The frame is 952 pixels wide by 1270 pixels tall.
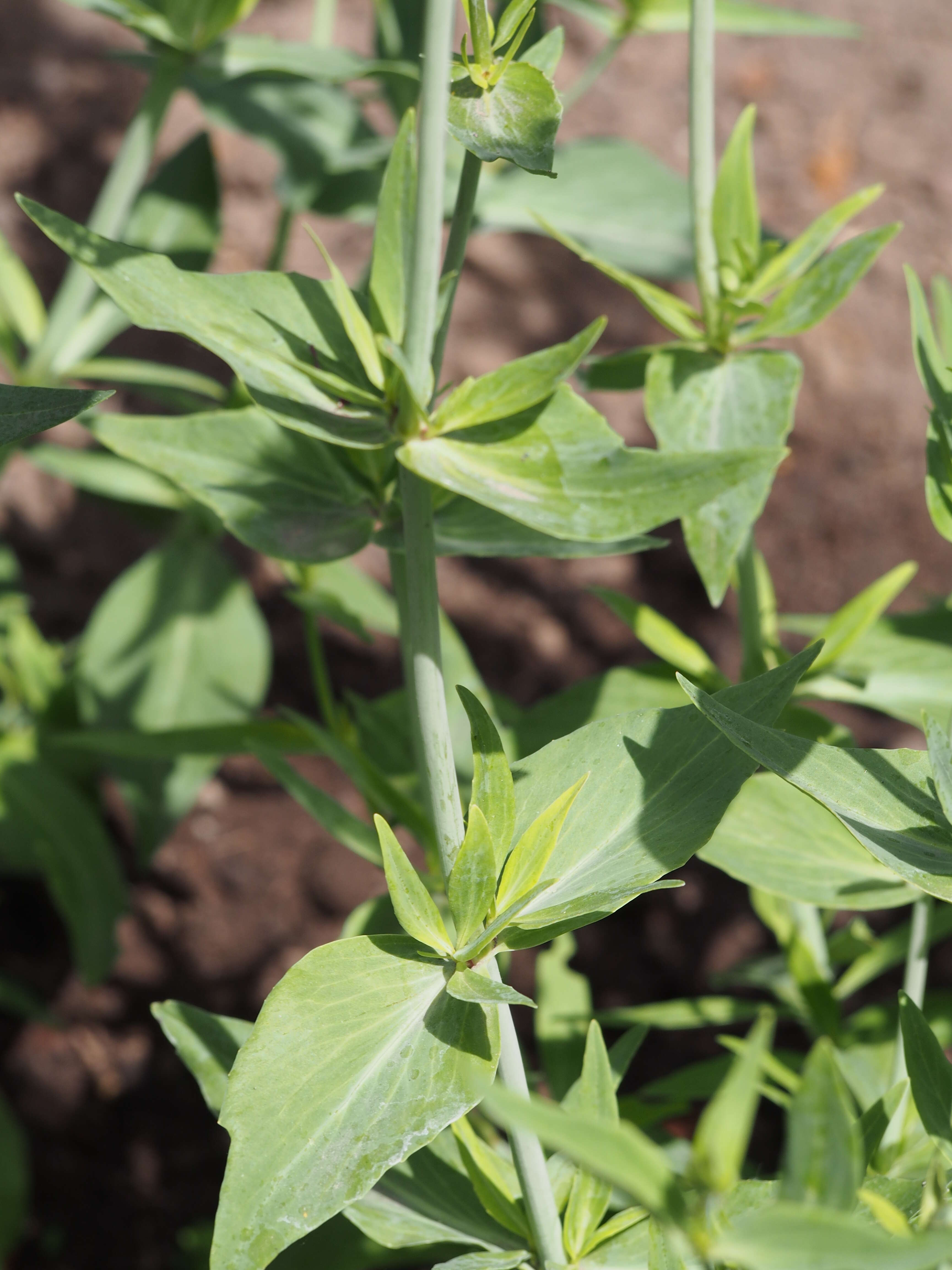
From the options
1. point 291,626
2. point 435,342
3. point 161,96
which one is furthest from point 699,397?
point 291,626

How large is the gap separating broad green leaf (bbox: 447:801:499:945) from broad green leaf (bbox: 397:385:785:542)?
103 mm

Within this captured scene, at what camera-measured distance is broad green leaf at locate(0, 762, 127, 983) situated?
3.37 ft

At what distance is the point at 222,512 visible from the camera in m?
0.49

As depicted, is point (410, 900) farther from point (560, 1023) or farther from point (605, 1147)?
point (560, 1023)

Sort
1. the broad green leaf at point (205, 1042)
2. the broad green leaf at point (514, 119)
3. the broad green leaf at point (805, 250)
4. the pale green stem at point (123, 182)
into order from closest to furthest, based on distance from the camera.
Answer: the broad green leaf at point (514, 119)
the broad green leaf at point (205, 1042)
the broad green leaf at point (805, 250)
the pale green stem at point (123, 182)

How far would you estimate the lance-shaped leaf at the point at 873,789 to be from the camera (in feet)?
1.16

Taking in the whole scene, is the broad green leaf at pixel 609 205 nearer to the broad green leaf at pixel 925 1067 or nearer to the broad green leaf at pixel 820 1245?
the broad green leaf at pixel 925 1067

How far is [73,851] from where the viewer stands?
1.03 meters

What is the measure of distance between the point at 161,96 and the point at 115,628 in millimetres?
471

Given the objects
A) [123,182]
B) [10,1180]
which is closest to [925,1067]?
[123,182]

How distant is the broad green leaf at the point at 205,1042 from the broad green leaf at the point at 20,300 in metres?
0.63

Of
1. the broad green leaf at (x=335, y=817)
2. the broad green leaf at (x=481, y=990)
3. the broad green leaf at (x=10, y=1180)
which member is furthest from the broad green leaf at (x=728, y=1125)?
the broad green leaf at (x=10, y=1180)

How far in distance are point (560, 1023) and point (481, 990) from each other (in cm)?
38

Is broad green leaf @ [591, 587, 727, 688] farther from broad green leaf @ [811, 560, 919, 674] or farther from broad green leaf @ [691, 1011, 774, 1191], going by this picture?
broad green leaf @ [691, 1011, 774, 1191]
